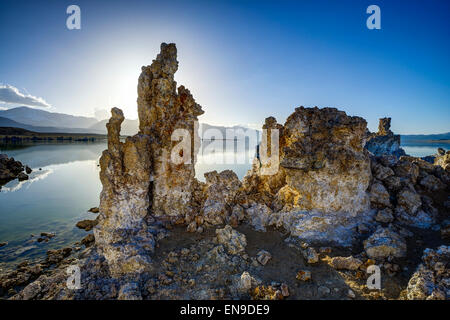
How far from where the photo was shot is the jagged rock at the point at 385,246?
31.1ft

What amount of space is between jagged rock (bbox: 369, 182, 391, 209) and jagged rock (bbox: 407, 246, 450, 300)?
4467 mm

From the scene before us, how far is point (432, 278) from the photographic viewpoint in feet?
25.2

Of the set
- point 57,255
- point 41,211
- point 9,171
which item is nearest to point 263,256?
point 57,255

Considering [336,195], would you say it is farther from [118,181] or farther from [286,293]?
[118,181]

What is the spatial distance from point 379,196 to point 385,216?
1337 mm

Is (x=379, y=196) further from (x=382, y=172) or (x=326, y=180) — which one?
(x=326, y=180)

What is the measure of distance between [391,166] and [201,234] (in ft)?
45.7

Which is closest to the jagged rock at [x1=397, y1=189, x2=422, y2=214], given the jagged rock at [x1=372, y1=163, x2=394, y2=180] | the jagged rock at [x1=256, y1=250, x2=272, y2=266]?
the jagged rock at [x1=372, y1=163, x2=394, y2=180]

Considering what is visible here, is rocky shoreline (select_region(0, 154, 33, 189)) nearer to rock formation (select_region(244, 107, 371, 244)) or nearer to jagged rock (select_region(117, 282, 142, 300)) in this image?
jagged rock (select_region(117, 282, 142, 300))

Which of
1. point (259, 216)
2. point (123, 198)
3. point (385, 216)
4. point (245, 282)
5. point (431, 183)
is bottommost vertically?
point (245, 282)

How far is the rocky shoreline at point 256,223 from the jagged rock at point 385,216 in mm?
119

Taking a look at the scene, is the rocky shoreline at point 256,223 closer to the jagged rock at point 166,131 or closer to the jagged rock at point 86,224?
the jagged rock at point 166,131
